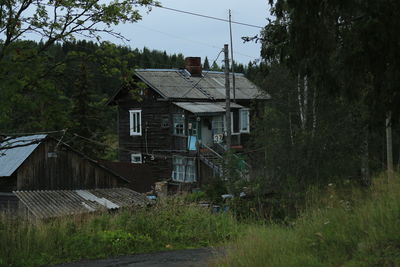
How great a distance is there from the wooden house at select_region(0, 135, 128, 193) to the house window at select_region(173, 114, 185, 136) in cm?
962

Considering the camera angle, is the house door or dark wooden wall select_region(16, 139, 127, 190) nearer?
dark wooden wall select_region(16, 139, 127, 190)

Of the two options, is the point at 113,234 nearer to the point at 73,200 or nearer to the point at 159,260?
the point at 159,260

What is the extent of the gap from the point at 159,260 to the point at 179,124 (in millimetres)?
27189

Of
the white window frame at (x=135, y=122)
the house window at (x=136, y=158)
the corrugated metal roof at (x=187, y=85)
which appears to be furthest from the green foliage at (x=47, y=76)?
the house window at (x=136, y=158)

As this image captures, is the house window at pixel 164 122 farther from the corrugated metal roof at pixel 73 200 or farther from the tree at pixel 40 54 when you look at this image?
the tree at pixel 40 54

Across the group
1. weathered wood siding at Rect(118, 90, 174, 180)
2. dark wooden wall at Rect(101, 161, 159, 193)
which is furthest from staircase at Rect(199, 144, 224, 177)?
dark wooden wall at Rect(101, 161, 159, 193)

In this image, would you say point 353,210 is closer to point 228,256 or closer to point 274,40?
point 228,256

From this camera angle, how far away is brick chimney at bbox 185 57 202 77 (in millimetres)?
40781

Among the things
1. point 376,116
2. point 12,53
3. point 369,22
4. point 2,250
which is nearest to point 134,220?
point 2,250

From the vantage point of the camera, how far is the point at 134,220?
10547 millimetres

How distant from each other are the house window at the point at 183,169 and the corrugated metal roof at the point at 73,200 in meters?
8.19

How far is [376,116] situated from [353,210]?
268cm

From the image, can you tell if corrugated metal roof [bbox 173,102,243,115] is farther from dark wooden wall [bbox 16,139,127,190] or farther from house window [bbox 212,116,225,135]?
dark wooden wall [bbox 16,139,127,190]

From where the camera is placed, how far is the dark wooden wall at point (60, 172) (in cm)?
2366
